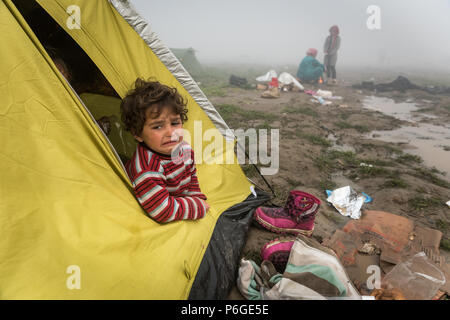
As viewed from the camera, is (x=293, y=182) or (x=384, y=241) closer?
(x=384, y=241)

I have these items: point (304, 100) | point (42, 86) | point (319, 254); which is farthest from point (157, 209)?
point (304, 100)

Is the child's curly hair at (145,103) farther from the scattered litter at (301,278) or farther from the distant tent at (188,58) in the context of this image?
the distant tent at (188,58)

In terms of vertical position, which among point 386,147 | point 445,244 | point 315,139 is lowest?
point 445,244

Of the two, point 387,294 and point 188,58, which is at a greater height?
point 188,58

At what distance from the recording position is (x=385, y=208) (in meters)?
2.86

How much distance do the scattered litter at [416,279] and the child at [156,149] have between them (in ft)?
5.14

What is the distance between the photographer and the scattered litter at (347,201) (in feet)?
A: 9.04

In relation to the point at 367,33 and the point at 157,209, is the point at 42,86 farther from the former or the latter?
the point at 367,33

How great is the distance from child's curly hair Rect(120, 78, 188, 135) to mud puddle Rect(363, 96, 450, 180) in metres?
4.34

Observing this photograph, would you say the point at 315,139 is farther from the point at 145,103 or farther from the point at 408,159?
the point at 145,103

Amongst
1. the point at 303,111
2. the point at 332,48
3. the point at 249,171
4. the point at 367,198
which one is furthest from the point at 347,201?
the point at 332,48

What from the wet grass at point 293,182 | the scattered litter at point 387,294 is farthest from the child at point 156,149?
the wet grass at point 293,182

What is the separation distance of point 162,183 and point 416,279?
1987 mm

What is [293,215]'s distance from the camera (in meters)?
2.30
